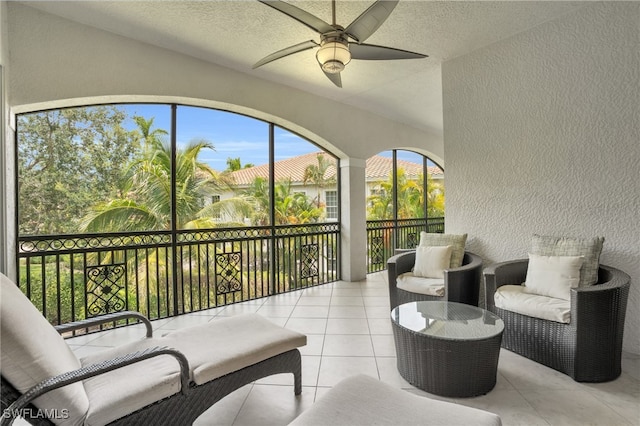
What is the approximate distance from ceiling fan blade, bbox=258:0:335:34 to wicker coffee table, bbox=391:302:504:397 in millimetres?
2097

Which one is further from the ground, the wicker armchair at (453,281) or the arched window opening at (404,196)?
the arched window opening at (404,196)

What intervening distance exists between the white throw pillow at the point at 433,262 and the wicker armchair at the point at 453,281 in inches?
6.7

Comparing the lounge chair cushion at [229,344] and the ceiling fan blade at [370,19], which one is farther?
the ceiling fan blade at [370,19]

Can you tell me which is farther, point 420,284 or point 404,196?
point 404,196

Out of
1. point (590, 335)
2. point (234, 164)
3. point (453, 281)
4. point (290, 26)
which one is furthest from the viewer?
point (234, 164)

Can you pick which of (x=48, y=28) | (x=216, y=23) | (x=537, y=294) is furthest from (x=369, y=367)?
(x=48, y=28)

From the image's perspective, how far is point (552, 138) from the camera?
2.95 m

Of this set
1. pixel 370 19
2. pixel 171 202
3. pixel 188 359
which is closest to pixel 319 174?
pixel 171 202

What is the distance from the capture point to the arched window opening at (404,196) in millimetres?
6324

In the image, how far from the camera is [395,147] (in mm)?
5969

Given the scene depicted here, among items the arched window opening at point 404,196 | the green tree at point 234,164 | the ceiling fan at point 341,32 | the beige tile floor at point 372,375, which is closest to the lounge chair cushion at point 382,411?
the beige tile floor at point 372,375

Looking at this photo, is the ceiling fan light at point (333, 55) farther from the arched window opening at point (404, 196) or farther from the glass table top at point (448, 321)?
the arched window opening at point (404, 196)

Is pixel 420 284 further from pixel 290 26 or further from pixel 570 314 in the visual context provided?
pixel 290 26

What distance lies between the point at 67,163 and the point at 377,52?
5072 mm
